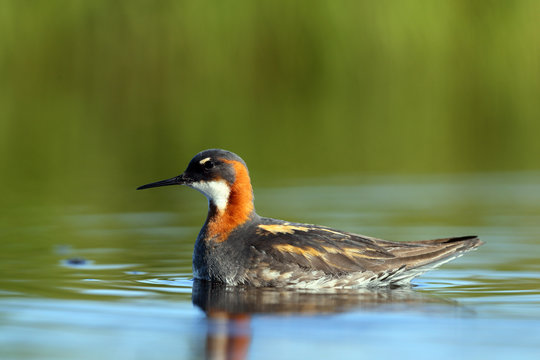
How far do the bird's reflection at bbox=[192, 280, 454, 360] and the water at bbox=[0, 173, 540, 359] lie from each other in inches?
0.6

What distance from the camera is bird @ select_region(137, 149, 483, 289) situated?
8984 mm

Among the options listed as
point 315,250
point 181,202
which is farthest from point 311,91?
point 315,250

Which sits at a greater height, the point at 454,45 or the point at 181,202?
the point at 454,45

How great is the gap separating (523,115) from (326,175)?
31.7 ft

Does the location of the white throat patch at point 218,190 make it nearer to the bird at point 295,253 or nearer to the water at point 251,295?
the bird at point 295,253

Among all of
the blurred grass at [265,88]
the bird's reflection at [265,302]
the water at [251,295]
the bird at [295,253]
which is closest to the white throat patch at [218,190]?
the bird at [295,253]

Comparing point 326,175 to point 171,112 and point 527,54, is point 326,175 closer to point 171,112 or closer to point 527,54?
point 171,112

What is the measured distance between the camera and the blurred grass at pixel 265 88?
18.8m

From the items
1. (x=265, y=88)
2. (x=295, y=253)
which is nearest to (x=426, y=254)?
(x=295, y=253)

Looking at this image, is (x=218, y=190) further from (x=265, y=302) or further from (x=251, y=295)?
(x=265, y=302)

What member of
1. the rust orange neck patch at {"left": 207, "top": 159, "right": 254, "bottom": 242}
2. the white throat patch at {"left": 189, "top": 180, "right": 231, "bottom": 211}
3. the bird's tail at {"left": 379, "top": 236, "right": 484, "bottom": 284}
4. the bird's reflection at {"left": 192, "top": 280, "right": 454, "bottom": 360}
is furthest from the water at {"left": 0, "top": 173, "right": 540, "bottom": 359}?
the white throat patch at {"left": 189, "top": 180, "right": 231, "bottom": 211}

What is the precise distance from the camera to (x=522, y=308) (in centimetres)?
770

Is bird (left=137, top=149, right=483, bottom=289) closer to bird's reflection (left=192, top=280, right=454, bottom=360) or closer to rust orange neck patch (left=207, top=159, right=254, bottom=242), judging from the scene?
rust orange neck patch (left=207, top=159, right=254, bottom=242)

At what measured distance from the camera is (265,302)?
820 centimetres
